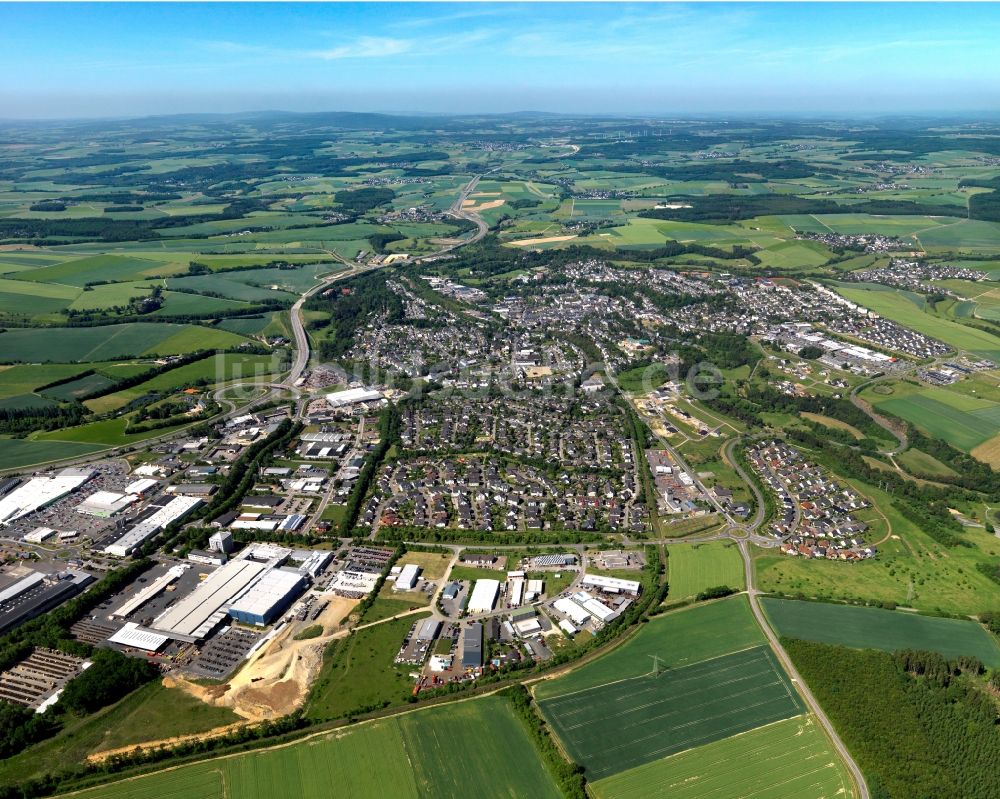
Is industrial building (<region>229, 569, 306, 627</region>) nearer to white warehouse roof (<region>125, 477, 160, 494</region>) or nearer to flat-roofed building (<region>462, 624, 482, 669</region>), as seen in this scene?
flat-roofed building (<region>462, 624, 482, 669</region>)

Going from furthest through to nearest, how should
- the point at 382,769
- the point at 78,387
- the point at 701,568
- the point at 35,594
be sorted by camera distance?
the point at 78,387 → the point at 701,568 → the point at 35,594 → the point at 382,769

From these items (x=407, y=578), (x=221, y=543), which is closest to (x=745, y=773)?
(x=407, y=578)

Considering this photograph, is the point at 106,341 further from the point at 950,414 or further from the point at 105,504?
the point at 950,414

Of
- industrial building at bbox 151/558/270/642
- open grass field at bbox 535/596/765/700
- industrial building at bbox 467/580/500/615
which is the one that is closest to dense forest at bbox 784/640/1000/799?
open grass field at bbox 535/596/765/700

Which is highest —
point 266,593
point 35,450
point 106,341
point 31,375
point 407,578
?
point 106,341

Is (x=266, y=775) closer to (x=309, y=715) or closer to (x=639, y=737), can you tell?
(x=309, y=715)

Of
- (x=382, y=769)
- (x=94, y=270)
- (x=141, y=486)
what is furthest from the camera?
(x=94, y=270)
